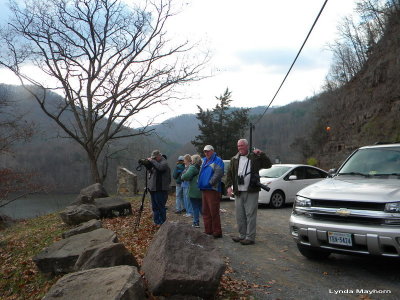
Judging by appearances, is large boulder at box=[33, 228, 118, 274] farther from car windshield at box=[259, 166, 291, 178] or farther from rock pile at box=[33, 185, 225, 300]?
car windshield at box=[259, 166, 291, 178]

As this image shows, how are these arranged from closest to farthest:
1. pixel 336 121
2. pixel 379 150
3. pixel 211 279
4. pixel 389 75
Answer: pixel 211 279 < pixel 379 150 < pixel 389 75 < pixel 336 121

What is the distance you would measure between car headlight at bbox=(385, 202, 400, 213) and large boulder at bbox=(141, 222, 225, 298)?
219cm

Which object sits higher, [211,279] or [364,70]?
[364,70]

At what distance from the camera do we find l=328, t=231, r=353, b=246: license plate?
4.57 metres

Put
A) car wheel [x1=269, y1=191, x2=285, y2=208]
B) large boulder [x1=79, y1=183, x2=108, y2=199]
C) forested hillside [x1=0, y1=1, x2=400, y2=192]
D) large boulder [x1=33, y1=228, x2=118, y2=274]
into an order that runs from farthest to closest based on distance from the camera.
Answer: forested hillside [x1=0, y1=1, x2=400, y2=192]
large boulder [x1=79, y1=183, x2=108, y2=199]
car wheel [x1=269, y1=191, x2=285, y2=208]
large boulder [x1=33, y1=228, x2=118, y2=274]

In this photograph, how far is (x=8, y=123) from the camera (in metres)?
17.0

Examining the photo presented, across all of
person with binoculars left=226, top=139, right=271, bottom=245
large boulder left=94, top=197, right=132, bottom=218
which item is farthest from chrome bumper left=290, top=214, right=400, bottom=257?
large boulder left=94, top=197, right=132, bottom=218

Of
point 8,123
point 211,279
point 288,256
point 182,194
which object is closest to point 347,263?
point 288,256

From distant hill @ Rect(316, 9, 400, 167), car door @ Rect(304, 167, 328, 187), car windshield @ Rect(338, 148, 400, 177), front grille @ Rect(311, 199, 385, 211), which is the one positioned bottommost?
car door @ Rect(304, 167, 328, 187)

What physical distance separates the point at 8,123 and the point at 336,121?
1358 inches

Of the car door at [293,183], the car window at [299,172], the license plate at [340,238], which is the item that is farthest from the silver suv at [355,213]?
the car window at [299,172]

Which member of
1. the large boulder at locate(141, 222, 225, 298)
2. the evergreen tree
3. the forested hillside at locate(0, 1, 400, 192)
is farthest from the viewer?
the evergreen tree

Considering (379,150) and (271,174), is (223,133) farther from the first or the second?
(379,150)

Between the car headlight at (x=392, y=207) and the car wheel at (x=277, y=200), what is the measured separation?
7788 millimetres
